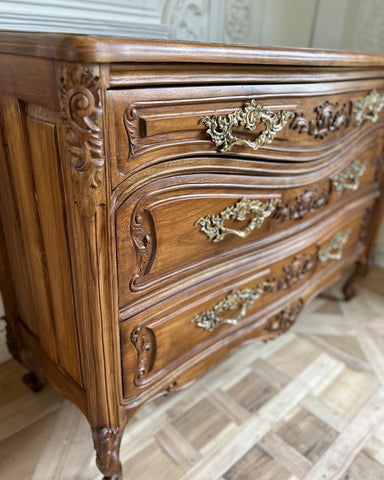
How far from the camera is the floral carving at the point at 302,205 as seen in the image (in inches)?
33.2

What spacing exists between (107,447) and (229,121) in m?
0.59

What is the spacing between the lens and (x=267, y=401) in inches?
39.8

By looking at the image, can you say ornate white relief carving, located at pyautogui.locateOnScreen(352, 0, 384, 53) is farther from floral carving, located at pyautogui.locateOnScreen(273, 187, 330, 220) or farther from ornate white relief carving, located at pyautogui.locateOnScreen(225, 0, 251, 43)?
floral carving, located at pyautogui.locateOnScreen(273, 187, 330, 220)

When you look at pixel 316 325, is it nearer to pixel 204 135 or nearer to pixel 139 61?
pixel 204 135

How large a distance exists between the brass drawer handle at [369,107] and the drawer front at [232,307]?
0.84ft

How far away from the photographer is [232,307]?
82cm

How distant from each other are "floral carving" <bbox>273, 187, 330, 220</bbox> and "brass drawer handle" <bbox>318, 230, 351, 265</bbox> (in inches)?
6.3

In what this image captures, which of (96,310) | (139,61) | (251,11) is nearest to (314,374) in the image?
(96,310)

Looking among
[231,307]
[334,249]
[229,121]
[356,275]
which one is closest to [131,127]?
[229,121]

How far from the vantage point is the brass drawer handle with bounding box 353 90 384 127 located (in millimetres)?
915

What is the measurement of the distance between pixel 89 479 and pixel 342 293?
3.60 feet

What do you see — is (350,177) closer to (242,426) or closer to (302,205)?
(302,205)

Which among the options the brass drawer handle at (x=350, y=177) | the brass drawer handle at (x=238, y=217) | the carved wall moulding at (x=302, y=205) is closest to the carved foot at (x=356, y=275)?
the brass drawer handle at (x=350, y=177)

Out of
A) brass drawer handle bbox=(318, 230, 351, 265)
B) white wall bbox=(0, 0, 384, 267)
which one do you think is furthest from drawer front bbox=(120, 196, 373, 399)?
white wall bbox=(0, 0, 384, 267)
